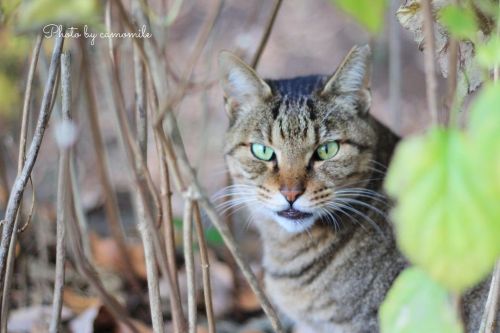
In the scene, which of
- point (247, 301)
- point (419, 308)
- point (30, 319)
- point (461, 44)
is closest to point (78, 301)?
point (30, 319)

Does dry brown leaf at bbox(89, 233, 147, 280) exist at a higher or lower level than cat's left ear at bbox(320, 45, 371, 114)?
lower

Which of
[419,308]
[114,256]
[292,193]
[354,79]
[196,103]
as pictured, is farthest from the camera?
[196,103]

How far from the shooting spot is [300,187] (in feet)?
6.69

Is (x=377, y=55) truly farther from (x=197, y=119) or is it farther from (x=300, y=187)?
(x=300, y=187)

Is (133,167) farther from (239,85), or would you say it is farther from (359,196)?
(359,196)

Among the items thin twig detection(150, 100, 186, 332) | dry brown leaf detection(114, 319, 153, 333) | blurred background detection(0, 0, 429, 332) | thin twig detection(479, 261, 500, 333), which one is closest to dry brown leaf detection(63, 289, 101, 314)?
blurred background detection(0, 0, 429, 332)

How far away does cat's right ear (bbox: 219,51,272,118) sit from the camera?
2.15m

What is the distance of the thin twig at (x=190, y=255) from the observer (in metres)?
1.46

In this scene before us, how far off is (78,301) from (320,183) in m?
1.25

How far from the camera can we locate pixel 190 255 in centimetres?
152

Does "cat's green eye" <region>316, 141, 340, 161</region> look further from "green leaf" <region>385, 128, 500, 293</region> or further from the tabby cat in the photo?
"green leaf" <region>385, 128, 500, 293</region>

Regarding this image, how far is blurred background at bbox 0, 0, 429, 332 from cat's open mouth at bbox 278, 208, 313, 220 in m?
0.46

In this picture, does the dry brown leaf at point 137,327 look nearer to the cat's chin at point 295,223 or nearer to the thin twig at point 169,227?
the cat's chin at point 295,223

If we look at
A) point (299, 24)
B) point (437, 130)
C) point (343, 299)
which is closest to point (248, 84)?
point (343, 299)
